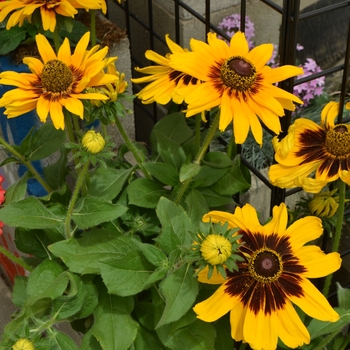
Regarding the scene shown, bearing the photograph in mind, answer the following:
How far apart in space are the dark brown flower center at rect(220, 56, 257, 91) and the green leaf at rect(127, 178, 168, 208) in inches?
10.3

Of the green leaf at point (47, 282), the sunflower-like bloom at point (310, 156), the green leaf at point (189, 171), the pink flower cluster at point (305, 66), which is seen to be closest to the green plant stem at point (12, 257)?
the green leaf at point (47, 282)

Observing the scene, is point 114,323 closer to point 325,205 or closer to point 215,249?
point 215,249

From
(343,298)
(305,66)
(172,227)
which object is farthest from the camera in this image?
(305,66)

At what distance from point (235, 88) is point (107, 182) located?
1.00ft

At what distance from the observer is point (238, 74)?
812 millimetres

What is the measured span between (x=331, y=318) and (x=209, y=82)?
1.09 ft

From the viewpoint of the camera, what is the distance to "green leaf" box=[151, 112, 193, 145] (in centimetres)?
Result: 111

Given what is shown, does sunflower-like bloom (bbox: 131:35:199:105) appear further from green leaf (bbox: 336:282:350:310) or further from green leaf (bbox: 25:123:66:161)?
green leaf (bbox: 336:282:350:310)

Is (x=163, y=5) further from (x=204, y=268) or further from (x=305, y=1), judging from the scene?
(x=204, y=268)

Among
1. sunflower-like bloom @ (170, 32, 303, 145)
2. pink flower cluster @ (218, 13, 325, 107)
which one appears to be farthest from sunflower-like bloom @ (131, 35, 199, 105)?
pink flower cluster @ (218, 13, 325, 107)

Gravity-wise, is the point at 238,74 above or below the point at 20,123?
above

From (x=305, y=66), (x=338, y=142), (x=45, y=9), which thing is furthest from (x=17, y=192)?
(x=305, y=66)

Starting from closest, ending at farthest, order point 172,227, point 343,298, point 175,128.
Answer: point 172,227 < point 343,298 < point 175,128

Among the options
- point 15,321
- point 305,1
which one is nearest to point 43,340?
point 15,321
